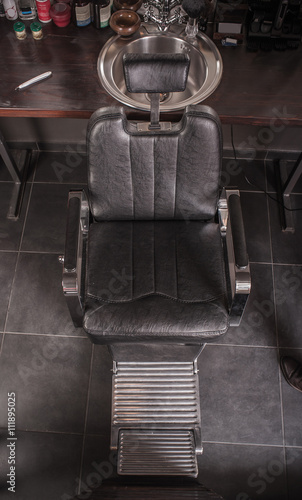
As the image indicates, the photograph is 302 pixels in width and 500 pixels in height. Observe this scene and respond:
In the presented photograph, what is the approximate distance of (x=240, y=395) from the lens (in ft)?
7.02

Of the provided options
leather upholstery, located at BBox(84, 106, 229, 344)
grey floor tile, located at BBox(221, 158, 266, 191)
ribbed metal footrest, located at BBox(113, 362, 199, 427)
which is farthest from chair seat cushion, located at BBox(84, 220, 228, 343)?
grey floor tile, located at BBox(221, 158, 266, 191)

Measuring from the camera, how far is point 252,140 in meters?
2.71

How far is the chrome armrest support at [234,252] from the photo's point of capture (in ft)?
5.22

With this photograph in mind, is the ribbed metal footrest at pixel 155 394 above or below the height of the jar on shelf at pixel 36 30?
below

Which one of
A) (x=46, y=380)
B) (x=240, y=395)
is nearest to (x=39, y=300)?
(x=46, y=380)

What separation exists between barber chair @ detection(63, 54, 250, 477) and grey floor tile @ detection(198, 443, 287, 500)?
14 centimetres

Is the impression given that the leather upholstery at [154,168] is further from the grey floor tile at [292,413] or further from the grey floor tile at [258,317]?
the grey floor tile at [292,413]

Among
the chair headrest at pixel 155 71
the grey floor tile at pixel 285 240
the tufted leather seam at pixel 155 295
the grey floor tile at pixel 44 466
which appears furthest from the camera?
the grey floor tile at pixel 285 240

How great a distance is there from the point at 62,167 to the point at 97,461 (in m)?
1.68

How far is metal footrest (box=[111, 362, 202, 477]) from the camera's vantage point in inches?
75.4

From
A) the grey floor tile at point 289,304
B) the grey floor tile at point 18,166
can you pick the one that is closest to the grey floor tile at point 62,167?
the grey floor tile at point 18,166

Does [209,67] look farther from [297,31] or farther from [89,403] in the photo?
[89,403]

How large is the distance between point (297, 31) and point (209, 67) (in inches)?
16.9

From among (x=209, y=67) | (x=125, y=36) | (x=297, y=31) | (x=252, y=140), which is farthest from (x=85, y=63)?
(x=252, y=140)
